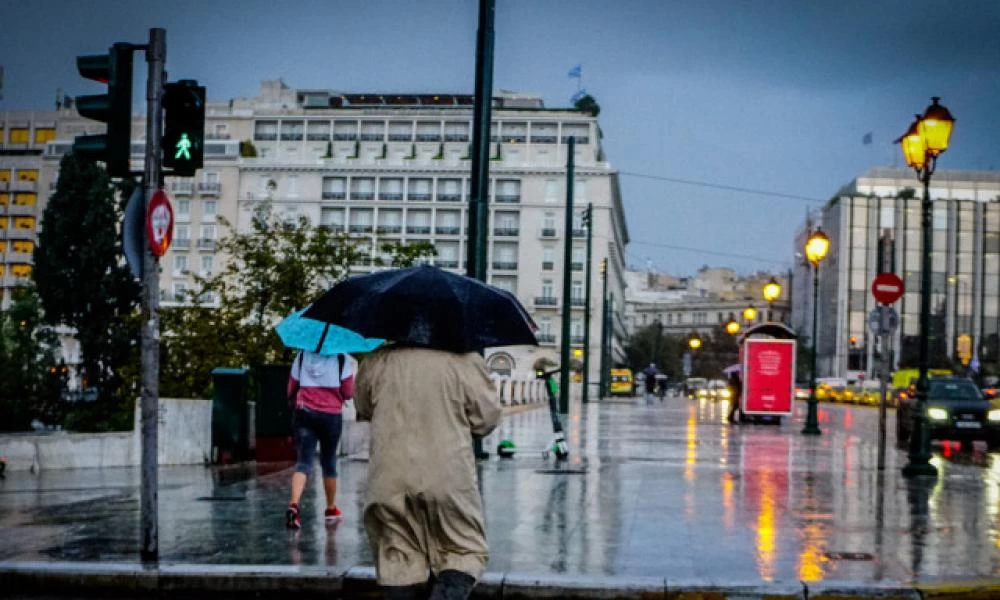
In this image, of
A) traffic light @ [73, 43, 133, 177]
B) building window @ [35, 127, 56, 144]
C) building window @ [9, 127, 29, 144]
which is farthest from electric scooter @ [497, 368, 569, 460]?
building window @ [9, 127, 29, 144]

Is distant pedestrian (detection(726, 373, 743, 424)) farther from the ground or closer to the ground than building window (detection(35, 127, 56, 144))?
closer to the ground

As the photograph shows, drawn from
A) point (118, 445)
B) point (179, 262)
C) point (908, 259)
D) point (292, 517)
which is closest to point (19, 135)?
point (179, 262)

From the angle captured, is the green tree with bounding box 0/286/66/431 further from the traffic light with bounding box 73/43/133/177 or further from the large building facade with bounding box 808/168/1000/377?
the large building facade with bounding box 808/168/1000/377

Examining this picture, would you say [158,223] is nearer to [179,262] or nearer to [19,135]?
[179,262]

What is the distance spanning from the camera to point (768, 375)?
35500 millimetres

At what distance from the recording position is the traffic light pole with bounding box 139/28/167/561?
923cm

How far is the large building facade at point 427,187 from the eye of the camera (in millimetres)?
117750

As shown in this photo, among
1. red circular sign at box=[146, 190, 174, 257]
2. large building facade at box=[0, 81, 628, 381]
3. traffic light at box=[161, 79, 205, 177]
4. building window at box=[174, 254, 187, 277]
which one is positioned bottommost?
red circular sign at box=[146, 190, 174, 257]

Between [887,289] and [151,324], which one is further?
[887,289]

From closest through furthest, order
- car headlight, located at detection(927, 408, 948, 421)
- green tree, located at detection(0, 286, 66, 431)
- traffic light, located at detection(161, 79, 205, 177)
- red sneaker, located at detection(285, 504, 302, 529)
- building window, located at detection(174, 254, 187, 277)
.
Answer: traffic light, located at detection(161, 79, 205, 177), red sneaker, located at detection(285, 504, 302, 529), car headlight, located at detection(927, 408, 948, 421), green tree, located at detection(0, 286, 66, 431), building window, located at detection(174, 254, 187, 277)

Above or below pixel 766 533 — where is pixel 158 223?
above

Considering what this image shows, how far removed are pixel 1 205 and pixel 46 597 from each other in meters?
135

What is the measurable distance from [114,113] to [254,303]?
19624 millimetres

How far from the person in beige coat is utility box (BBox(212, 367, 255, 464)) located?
11806 millimetres
